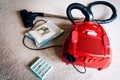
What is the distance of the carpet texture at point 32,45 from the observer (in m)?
1.06

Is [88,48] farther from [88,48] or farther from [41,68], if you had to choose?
[41,68]

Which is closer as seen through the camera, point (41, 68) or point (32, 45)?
point (41, 68)

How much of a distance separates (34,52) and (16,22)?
313 mm

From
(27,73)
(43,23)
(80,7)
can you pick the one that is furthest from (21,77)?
(80,7)

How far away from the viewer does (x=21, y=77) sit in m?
1.03

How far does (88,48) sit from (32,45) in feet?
1.36

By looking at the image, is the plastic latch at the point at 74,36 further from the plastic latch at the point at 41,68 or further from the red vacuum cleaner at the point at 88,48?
the plastic latch at the point at 41,68

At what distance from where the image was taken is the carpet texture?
3.49 ft

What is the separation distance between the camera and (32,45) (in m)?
1.18

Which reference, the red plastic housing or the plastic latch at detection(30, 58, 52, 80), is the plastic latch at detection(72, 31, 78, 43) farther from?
the plastic latch at detection(30, 58, 52, 80)

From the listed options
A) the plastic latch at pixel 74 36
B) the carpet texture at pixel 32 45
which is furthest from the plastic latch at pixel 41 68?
the plastic latch at pixel 74 36

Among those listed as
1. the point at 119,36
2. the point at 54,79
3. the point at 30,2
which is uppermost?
the point at 30,2

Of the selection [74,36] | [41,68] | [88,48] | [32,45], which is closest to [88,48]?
[88,48]

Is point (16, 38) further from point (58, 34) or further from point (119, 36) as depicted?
point (119, 36)
